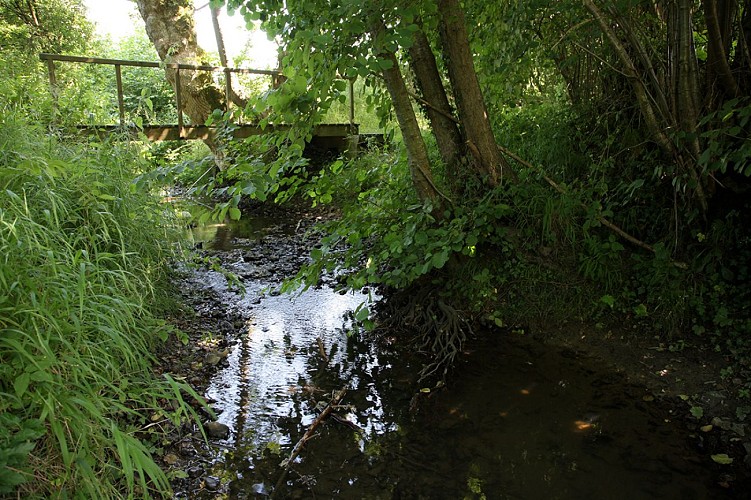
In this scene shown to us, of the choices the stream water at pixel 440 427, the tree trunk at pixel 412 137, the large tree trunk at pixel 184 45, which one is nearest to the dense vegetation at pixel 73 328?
the stream water at pixel 440 427

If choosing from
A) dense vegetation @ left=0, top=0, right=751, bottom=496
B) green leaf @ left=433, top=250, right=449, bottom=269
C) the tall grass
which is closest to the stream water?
dense vegetation @ left=0, top=0, right=751, bottom=496

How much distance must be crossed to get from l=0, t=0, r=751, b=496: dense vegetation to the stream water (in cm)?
41

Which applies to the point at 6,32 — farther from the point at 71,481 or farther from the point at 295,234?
the point at 71,481

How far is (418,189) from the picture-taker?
4477 millimetres

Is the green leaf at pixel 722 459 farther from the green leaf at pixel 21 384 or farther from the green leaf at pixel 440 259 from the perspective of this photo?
the green leaf at pixel 21 384

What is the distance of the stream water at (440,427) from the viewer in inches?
109

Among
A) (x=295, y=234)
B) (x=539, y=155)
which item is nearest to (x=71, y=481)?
(x=539, y=155)

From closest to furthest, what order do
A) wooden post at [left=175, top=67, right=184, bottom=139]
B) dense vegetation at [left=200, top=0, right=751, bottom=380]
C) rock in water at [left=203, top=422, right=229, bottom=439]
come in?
rock in water at [left=203, top=422, right=229, bottom=439], dense vegetation at [left=200, top=0, right=751, bottom=380], wooden post at [left=175, top=67, right=184, bottom=139]

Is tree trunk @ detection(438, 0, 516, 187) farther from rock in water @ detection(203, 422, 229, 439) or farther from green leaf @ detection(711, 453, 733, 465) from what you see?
rock in water @ detection(203, 422, 229, 439)

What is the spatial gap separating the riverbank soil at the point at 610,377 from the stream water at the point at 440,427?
47 millimetres

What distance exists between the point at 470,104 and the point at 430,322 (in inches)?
74.7

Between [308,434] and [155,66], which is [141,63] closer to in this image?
[155,66]

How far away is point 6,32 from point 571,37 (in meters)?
11.1

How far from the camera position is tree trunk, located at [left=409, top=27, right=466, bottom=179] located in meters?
4.55
